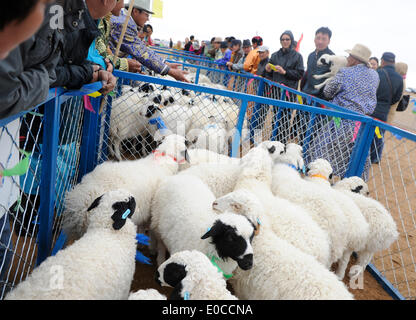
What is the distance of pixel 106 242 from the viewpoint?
1779 mm

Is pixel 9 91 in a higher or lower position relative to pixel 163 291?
higher

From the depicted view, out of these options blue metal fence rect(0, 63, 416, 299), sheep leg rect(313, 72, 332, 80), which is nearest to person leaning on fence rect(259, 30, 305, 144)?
sheep leg rect(313, 72, 332, 80)

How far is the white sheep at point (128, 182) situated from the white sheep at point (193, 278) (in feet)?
3.29

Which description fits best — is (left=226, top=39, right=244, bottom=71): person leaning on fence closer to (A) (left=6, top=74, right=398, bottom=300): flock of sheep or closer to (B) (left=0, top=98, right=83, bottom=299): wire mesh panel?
(A) (left=6, top=74, right=398, bottom=300): flock of sheep

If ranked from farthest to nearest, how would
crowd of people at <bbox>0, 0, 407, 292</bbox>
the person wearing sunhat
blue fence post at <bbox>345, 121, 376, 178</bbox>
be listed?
the person wearing sunhat
blue fence post at <bbox>345, 121, 376, 178</bbox>
crowd of people at <bbox>0, 0, 407, 292</bbox>

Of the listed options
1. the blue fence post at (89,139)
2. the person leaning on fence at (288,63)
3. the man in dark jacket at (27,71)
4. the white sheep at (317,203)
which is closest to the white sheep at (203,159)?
the white sheep at (317,203)

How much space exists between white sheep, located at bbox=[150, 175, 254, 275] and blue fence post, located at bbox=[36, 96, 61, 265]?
84 cm

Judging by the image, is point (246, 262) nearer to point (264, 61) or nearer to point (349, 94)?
point (349, 94)

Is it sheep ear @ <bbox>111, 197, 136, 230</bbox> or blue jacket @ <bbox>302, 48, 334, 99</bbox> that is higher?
blue jacket @ <bbox>302, 48, 334, 99</bbox>

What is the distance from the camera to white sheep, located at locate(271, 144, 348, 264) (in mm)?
2484

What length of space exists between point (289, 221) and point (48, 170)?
1755 millimetres

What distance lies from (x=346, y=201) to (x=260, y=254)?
1.24 meters
